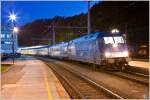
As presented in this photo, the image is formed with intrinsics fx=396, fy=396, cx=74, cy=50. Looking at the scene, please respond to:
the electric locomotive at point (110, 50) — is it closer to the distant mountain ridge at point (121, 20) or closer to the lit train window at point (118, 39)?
the lit train window at point (118, 39)

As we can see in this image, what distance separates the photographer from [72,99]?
1491 cm

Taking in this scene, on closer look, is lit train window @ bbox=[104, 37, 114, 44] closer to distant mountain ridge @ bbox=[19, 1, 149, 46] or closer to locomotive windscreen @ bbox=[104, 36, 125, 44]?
locomotive windscreen @ bbox=[104, 36, 125, 44]

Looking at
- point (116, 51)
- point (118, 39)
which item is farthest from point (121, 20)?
point (116, 51)

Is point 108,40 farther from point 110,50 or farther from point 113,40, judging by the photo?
point 110,50

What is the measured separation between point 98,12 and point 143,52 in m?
36.1

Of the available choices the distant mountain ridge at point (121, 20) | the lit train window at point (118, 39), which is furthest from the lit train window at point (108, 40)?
the distant mountain ridge at point (121, 20)

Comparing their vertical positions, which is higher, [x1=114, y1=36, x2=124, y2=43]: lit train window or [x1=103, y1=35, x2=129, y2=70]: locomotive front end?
[x1=114, y1=36, x2=124, y2=43]: lit train window

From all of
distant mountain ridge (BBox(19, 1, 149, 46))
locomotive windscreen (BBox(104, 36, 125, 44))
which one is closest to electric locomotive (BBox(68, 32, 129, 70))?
locomotive windscreen (BBox(104, 36, 125, 44))

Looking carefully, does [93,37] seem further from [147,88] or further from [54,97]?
[54,97]

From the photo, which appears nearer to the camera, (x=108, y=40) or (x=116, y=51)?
(x=116, y=51)

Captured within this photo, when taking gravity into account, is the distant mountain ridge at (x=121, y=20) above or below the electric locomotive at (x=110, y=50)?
above

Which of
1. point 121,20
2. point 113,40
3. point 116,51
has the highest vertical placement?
point 121,20

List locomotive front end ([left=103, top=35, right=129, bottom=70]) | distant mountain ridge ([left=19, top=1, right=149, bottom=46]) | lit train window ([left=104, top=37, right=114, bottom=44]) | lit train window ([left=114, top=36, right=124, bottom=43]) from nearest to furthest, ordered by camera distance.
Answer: locomotive front end ([left=103, top=35, right=129, bottom=70]) → lit train window ([left=104, top=37, right=114, bottom=44]) → lit train window ([left=114, top=36, right=124, bottom=43]) → distant mountain ridge ([left=19, top=1, right=149, bottom=46])

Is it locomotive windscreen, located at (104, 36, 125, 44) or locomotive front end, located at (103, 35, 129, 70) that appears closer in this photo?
locomotive front end, located at (103, 35, 129, 70)
